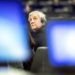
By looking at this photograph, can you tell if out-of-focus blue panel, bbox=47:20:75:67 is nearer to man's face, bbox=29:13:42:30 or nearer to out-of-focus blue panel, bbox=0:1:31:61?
out-of-focus blue panel, bbox=0:1:31:61

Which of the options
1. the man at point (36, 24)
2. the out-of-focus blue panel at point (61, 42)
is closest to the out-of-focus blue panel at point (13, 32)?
the out-of-focus blue panel at point (61, 42)

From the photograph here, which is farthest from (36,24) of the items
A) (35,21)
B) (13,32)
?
(13,32)

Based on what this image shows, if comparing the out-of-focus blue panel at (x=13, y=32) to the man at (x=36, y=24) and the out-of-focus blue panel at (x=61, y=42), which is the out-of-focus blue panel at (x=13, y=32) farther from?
the man at (x=36, y=24)

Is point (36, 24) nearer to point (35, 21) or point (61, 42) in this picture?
point (35, 21)

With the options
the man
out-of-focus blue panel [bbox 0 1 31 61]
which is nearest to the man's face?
the man

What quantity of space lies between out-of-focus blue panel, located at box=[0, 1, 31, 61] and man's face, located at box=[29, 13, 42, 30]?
1.32 ft

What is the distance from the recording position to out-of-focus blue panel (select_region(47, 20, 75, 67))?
115 cm

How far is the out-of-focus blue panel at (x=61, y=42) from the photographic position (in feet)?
3.77

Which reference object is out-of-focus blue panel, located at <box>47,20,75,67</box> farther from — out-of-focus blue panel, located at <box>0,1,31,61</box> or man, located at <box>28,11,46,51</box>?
man, located at <box>28,11,46,51</box>

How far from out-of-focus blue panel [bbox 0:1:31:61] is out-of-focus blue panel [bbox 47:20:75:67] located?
113 millimetres

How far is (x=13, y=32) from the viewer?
1.22 m

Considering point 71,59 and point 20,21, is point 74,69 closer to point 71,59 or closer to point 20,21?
point 71,59

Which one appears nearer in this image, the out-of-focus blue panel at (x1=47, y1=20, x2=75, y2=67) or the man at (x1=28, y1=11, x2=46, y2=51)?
the out-of-focus blue panel at (x1=47, y1=20, x2=75, y2=67)

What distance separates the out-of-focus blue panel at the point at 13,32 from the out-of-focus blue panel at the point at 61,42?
11cm
